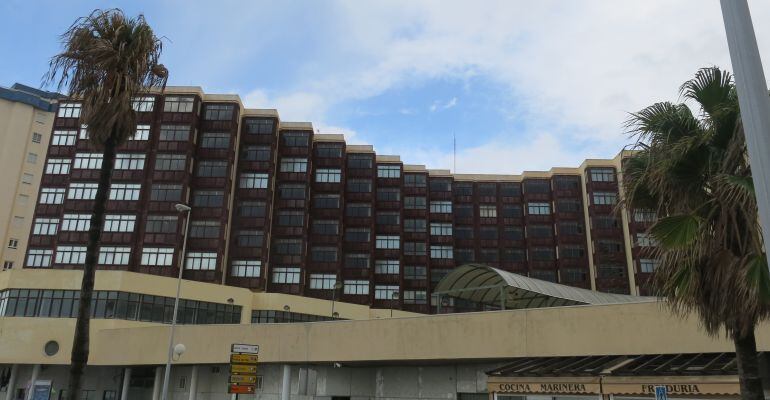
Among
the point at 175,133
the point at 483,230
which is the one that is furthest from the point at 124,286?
the point at 483,230

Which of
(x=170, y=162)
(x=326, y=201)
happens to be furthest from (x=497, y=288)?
(x=326, y=201)

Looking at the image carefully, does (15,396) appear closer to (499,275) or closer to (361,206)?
(499,275)

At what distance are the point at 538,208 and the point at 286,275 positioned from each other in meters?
40.0

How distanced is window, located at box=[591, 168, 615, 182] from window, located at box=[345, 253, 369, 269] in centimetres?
3369

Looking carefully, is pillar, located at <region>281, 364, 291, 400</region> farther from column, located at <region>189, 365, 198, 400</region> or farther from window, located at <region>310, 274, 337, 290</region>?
window, located at <region>310, 274, 337, 290</region>

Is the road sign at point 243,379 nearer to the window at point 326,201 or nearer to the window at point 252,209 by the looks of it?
the window at point 252,209

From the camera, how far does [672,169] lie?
1242 cm

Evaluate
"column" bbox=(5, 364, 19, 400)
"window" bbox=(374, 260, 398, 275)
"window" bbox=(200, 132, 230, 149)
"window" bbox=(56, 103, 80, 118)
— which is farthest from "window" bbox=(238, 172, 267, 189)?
"column" bbox=(5, 364, 19, 400)

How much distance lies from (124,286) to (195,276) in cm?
1787

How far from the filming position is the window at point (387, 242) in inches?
3383

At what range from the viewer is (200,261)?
67.3 m

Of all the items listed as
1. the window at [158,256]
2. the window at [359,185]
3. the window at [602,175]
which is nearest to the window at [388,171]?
the window at [359,185]

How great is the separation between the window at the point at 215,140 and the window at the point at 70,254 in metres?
17.4

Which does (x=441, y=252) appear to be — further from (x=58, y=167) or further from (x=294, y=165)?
(x=58, y=167)
